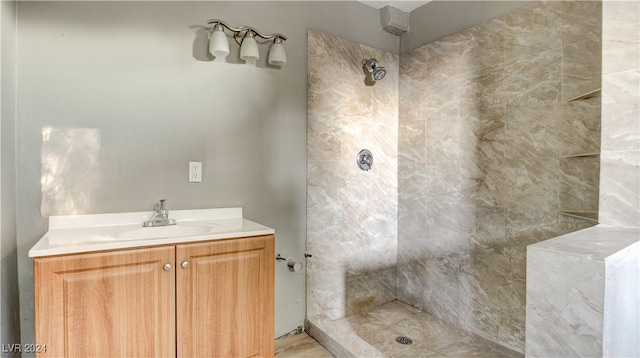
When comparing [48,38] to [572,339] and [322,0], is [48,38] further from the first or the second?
[572,339]

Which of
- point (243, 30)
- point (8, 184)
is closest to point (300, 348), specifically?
point (8, 184)

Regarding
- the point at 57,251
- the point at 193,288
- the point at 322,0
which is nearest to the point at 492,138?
the point at 322,0

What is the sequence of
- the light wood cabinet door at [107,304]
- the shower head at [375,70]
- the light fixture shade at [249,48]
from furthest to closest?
the shower head at [375,70], the light fixture shade at [249,48], the light wood cabinet door at [107,304]

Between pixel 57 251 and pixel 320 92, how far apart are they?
1.65 metres

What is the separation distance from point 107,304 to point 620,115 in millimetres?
1977

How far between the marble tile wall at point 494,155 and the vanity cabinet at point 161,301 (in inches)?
54.0

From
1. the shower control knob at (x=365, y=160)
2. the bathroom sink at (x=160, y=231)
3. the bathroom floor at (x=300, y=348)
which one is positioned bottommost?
the bathroom floor at (x=300, y=348)

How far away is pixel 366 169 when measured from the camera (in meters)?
2.46

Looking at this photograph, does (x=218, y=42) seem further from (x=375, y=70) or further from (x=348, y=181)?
(x=348, y=181)

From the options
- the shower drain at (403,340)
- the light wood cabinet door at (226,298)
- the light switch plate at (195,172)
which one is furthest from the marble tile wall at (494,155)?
the light switch plate at (195,172)

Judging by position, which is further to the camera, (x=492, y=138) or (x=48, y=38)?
(x=492, y=138)

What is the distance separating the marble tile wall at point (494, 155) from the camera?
169cm

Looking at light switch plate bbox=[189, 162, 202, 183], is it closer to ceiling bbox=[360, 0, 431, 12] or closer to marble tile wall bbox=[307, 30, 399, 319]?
marble tile wall bbox=[307, 30, 399, 319]

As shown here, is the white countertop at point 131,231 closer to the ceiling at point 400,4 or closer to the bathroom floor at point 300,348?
the bathroom floor at point 300,348
